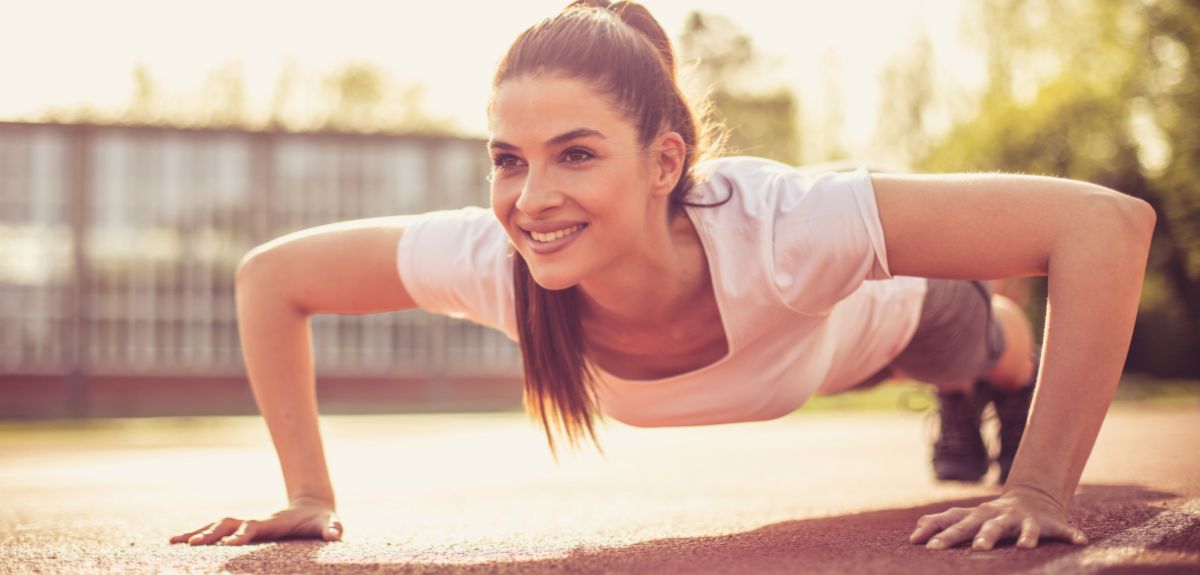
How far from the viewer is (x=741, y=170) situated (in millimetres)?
2764

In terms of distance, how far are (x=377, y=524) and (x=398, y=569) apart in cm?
87

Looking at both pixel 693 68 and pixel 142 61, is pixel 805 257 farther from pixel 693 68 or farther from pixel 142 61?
pixel 142 61

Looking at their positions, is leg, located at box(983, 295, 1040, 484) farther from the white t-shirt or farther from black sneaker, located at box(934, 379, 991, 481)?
the white t-shirt

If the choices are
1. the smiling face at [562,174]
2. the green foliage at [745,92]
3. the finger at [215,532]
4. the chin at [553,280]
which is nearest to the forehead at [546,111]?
the smiling face at [562,174]

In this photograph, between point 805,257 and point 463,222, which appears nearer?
point 805,257

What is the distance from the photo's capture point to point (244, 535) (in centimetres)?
251

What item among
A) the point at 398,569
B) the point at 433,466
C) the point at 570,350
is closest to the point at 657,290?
the point at 570,350

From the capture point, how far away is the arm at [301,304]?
274 cm

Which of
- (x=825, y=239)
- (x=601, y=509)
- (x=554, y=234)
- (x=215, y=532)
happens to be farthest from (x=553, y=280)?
(x=601, y=509)

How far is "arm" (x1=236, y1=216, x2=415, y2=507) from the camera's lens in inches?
108

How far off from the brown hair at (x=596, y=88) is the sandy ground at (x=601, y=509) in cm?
32

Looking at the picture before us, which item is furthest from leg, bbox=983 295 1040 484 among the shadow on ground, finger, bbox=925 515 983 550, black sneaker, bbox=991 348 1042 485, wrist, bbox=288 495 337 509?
wrist, bbox=288 495 337 509

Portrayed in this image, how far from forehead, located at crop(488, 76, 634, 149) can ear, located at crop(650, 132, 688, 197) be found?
0.16 m

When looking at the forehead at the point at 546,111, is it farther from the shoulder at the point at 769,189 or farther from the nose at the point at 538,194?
the shoulder at the point at 769,189
